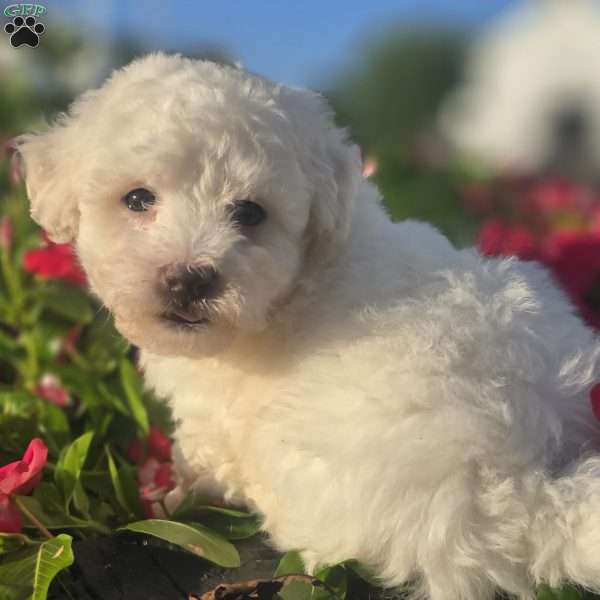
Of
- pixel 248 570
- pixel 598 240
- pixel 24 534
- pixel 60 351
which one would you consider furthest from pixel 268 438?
pixel 598 240

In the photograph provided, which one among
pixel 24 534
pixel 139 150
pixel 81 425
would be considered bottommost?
pixel 81 425

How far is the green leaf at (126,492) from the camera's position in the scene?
87.1 inches

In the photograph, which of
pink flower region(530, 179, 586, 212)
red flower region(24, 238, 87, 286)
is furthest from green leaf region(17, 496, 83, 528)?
pink flower region(530, 179, 586, 212)

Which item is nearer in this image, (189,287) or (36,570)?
(36,570)

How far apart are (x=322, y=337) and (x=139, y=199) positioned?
59 cm

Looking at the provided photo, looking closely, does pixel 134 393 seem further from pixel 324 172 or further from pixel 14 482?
pixel 324 172

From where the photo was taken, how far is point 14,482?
6.41 feet

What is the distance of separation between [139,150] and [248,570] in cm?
106

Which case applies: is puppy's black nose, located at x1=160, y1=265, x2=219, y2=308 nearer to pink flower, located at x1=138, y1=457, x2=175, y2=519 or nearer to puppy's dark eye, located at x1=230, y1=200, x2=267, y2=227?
puppy's dark eye, located at x1=230, y1=200, x2=267, y2=227

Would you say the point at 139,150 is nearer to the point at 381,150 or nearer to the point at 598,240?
the point at 598,240

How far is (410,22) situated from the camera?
43.4m

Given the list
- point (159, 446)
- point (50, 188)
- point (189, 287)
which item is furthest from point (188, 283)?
point (159, 446)

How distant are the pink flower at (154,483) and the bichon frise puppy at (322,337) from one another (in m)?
0.10

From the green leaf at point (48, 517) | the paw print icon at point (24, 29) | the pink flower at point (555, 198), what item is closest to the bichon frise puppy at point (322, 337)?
the green leaf at point (48, 517)
